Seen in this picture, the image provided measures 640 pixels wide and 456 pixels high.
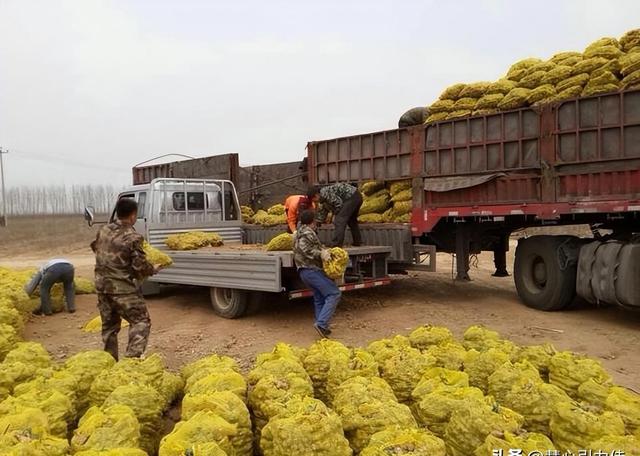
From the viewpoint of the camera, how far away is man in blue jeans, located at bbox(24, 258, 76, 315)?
7.93m

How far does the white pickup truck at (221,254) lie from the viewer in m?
7.02

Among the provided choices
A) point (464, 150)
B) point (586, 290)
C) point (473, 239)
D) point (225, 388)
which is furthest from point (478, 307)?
point (225, 388)

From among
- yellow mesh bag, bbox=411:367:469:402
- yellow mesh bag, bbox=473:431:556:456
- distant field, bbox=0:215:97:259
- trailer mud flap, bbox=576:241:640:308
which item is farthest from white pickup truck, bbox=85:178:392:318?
distant field, bbox=0:215:97:259

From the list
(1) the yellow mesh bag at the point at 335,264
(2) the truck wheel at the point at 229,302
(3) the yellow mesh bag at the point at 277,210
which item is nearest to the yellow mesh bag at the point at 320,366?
(1) the yellow mesh bag at the point at 335,264

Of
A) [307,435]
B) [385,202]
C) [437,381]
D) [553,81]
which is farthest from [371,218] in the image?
[307,435]

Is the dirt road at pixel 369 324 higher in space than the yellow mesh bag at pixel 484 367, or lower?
lower

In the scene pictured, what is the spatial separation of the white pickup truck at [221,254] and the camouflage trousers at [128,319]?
6.90 ft

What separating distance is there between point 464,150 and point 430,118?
878 millimetres

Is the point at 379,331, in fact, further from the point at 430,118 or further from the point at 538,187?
the point at 430,118

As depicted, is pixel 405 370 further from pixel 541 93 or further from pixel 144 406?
pixel 541 93

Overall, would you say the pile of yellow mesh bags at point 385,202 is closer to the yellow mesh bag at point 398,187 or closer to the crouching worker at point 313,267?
the yellow mesh bag at point 398,187

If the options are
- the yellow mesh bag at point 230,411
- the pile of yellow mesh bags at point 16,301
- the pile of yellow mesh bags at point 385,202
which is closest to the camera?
the yellow mesh bag at point 230,411

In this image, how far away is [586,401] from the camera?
10.7 ft

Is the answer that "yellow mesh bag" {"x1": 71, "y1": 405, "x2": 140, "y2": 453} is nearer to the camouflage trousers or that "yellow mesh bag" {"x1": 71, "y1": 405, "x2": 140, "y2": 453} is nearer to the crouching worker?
the camouflage trousers
